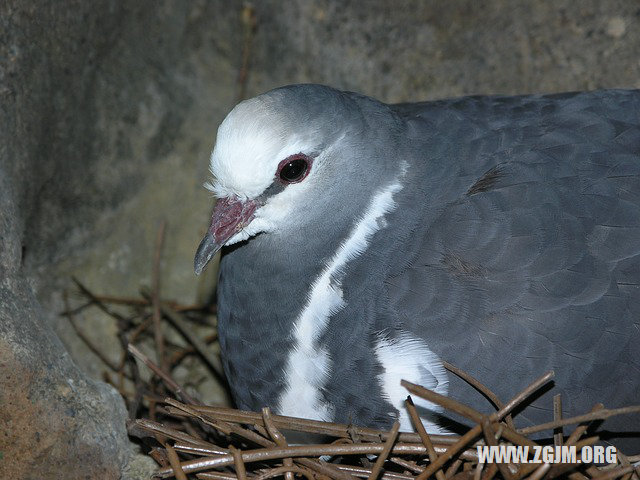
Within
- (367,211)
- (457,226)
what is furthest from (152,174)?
(457,226)

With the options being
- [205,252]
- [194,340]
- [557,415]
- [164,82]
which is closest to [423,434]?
[557,415]

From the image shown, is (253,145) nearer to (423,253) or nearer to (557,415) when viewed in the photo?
(423,253)

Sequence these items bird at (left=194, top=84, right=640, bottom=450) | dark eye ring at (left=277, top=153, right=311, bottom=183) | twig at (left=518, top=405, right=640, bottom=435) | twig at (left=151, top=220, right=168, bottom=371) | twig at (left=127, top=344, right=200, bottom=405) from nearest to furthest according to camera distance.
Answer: twig at (left=518, top=405, right=640, bottom=435)
bird at (left=194, top=84, right=640, bottom=450)
dark eye ring at (left=277, top=153, right=311, bottom=183)
twig at (left=127, top=344, right=200, bottom=405)
twig at (left=151, top=220, right=168, bottom=371)

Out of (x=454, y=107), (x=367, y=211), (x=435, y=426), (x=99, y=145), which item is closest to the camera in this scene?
(x=435, y=426)

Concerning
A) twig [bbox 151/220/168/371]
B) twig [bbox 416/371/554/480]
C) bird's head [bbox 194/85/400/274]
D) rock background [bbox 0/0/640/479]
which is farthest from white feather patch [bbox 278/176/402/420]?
twig [bbox 151/220/168/371]

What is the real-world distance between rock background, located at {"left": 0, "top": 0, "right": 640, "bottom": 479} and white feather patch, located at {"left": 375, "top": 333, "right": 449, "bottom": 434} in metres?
0.78

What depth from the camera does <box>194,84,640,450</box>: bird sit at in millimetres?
1947

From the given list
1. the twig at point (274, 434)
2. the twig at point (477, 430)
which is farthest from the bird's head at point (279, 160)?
the twig at point (477, 430)

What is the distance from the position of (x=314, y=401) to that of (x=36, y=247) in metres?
1.24

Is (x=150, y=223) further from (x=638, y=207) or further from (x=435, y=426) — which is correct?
(x=638, y=207)

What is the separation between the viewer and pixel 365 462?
6.79 ft

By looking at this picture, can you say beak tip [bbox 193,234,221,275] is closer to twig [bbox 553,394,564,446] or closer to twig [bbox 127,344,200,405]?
twig [bbox 127,344,200,405]

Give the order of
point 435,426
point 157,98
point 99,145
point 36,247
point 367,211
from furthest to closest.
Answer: point 157,98
point 99,145
point 36,247
point 367,211
point 435,426

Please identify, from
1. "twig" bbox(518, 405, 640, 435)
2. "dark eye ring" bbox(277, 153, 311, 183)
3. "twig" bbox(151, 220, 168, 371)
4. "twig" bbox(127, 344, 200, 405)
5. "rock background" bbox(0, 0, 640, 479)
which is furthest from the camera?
"twig" bbox(151, 220, 168, 371)
